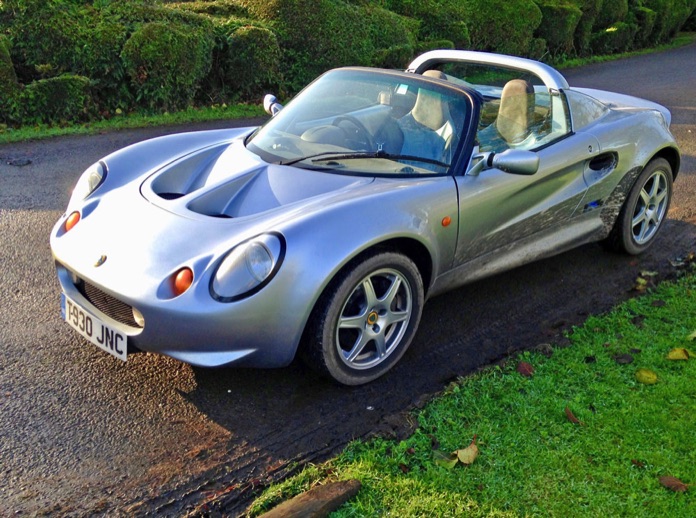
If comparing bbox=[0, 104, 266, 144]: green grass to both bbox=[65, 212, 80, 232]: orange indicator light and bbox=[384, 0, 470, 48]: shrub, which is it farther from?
bbox=[65, 212, 80, 232]: orange indicator light

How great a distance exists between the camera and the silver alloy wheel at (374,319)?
3.48 m

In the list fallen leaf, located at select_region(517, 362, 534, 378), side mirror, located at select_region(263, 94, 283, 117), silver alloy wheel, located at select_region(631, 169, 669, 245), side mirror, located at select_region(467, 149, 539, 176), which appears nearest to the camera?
fallen leaf, located at select_region(517, 362, 534, 378)

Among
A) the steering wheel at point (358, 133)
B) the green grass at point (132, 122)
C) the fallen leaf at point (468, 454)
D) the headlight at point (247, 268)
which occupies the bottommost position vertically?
the green grass at point (132, 122)

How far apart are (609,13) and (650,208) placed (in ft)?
43.0

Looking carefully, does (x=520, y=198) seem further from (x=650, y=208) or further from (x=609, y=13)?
(x=609, y=13)

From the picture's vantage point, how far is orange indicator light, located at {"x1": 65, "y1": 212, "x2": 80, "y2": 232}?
12.1 ft

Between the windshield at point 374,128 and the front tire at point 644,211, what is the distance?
1.69 m

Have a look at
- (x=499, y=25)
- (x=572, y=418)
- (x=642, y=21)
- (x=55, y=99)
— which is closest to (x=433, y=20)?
(x=499, y=25)

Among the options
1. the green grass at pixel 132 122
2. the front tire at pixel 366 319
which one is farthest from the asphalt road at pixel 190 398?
the green grass at pixel 132 122

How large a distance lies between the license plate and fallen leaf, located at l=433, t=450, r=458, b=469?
142 centimetres

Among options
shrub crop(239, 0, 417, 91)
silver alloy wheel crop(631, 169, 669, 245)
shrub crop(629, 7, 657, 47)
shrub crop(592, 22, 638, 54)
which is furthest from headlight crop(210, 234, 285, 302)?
shrub crop(629, 7, 657, 47)

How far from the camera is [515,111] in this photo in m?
4.60

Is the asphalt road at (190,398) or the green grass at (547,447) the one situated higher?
the green grass at (547,447)

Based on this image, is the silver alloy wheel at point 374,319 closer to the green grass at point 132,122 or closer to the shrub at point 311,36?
the green grass at point 132,122
